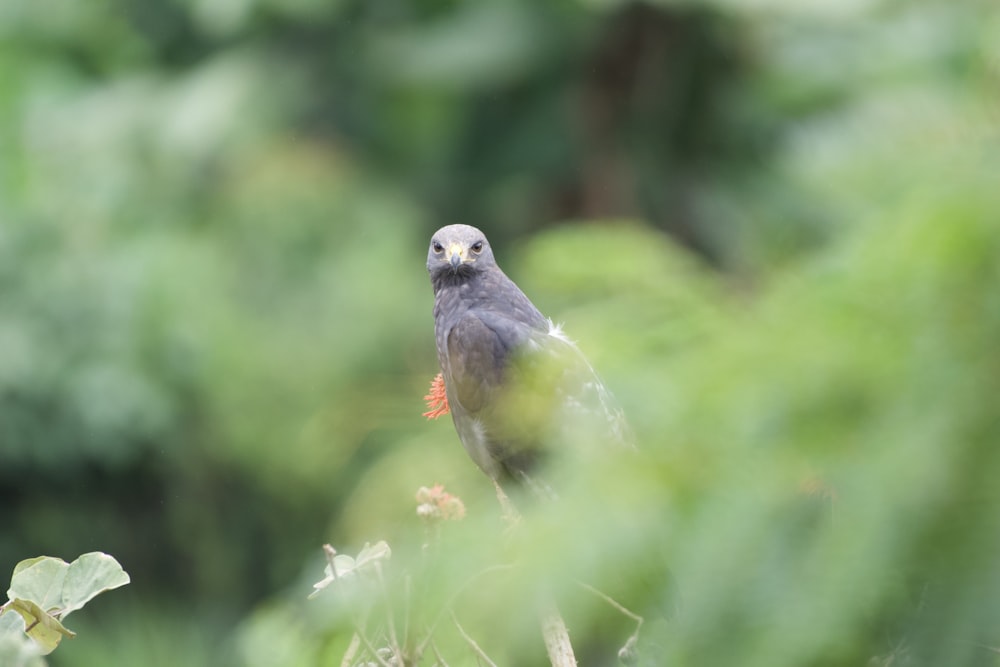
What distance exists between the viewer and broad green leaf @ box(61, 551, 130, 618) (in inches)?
52.2

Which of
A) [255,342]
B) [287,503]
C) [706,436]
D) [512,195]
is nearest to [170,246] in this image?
[255,342]

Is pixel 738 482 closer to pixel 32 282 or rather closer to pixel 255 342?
pixel 32 282

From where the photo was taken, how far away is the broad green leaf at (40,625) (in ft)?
4.22

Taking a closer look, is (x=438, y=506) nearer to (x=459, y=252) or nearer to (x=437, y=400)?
(x=437, y=400)

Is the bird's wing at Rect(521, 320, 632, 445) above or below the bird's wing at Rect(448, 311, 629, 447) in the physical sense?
below

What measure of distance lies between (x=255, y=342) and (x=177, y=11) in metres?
2.47

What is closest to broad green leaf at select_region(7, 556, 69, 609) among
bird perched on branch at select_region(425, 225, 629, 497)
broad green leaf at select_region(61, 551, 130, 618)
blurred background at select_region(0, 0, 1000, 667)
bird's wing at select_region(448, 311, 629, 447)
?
broad green leaf at select_region(61, 551, 130, 618)

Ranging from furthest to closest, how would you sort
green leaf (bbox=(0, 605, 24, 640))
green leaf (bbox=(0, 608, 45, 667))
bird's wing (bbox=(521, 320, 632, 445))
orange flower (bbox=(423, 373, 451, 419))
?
orange flower (bbox=(423, 373, 451, 419)), green leaf (bbox=(0, 605, 24, 640)), green leaf (bbox=(0, 608, 45, 667)), bird's wing (bbox=(521, 320, 632, 445))

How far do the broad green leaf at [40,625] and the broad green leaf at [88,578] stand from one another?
26mm

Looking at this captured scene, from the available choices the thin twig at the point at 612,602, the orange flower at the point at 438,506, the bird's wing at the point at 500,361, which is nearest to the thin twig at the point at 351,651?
the orange flower at the point at 438,506

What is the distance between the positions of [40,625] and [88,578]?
2.4 inches

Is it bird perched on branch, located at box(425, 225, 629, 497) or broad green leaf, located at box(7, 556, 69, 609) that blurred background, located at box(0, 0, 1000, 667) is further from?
broad green leaf, located at box(7, 556, 69, 609)

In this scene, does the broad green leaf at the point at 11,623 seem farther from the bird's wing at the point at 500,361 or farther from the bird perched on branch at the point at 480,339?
the bird perched on branch at the point at 480,339

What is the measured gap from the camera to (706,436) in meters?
0.78
